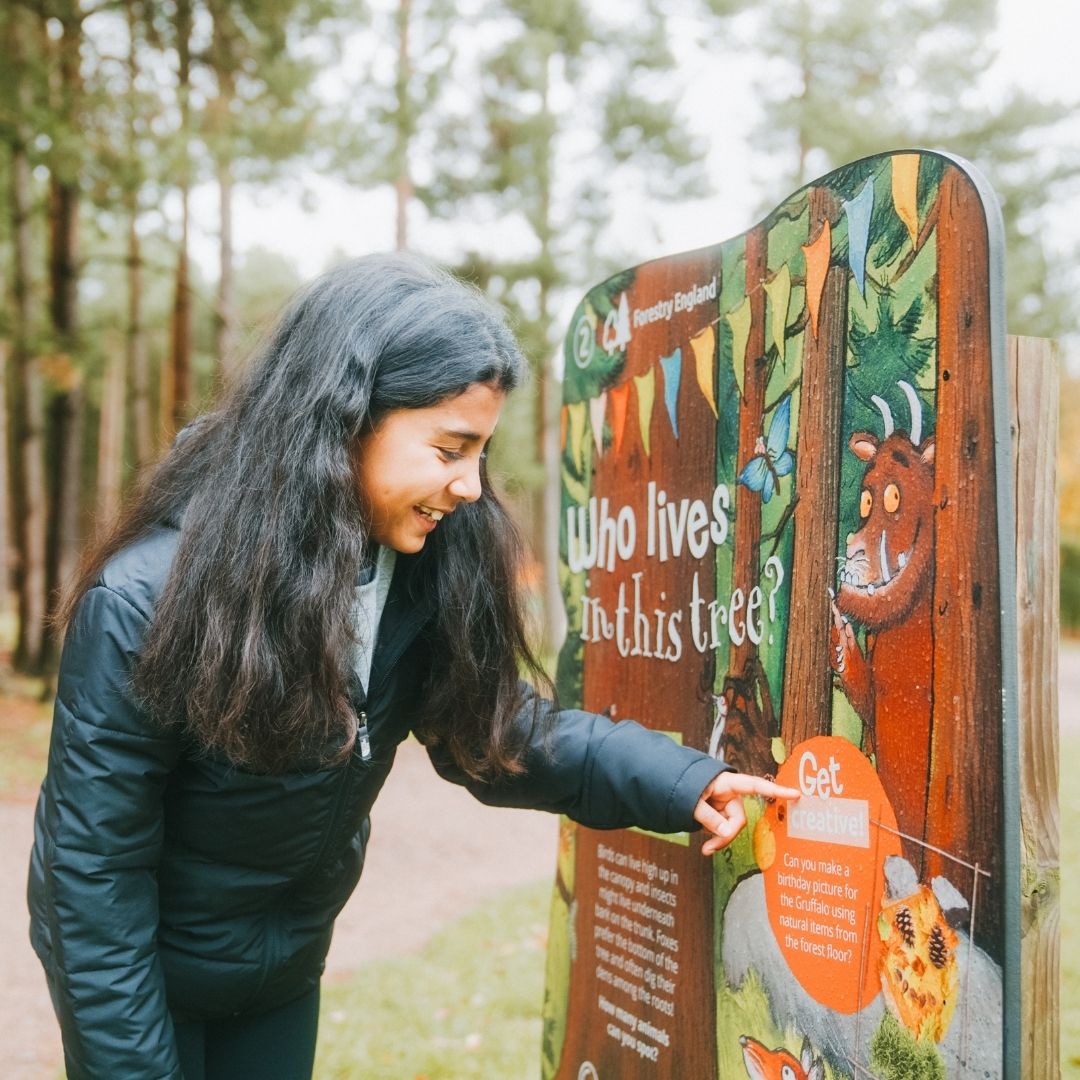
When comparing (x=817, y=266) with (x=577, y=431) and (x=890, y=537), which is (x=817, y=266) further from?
(x=577, y=431)

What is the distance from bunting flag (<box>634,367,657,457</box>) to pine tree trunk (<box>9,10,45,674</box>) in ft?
24.2

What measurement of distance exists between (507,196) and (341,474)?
38.8ft

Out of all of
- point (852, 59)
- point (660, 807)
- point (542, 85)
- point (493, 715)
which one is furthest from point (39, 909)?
point (852, 59)

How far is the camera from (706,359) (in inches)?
81.5

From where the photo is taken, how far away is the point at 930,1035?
147cm

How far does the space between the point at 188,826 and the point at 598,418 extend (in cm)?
124

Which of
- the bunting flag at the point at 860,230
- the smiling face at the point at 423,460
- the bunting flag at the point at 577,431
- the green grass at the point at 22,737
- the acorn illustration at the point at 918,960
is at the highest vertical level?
the bunting flag at the point at 860,230

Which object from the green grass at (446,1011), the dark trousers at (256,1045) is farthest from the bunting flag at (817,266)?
the green grass at (446,1011)

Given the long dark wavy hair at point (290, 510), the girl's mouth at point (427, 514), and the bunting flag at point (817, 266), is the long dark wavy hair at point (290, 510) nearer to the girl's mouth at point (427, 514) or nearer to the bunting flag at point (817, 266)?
the girl's mouth at point (427, 514)

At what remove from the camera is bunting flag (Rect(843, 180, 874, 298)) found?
5.32ft

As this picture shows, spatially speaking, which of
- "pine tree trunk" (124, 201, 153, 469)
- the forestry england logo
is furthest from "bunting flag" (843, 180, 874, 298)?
"pine tree trunk" (124, 201, 153, 469)

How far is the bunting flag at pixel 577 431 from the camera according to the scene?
100.0 inches

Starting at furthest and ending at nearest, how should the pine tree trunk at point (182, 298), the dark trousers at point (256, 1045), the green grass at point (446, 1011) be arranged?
the pine tree trunk at point (182, 298) < the green grass at point (446, 1011) < the dark trousers at point (256, 1045)

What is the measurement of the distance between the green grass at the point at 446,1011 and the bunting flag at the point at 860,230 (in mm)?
2924
